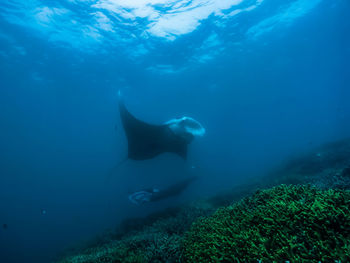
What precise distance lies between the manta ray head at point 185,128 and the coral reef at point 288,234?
6.49 meters

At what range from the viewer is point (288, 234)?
2426 mm

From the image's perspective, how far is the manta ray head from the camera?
31.8ft

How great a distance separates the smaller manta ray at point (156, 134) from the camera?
9680 millimetres

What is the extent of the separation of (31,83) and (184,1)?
95.6 ft

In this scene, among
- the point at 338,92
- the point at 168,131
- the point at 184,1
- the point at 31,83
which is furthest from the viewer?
the point at 338,92

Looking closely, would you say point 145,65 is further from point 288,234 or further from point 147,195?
point 288,234

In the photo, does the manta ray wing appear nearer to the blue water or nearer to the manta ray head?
the manta ray head

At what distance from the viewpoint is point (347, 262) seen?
5.88 ft

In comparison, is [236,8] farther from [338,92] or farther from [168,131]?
[338,92]

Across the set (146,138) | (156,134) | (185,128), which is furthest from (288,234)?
(146,138)

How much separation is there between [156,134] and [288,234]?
808 cm

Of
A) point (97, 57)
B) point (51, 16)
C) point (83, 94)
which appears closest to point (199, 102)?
point (83, 94)

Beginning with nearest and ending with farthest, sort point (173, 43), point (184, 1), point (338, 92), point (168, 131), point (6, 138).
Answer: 1. point (168, 131)
2. point (184, 1)
3. point (173, 43)
4. point (6, 138)
5. point (338, 92)

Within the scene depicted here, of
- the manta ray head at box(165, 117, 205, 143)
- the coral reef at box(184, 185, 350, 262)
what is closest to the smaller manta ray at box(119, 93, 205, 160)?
the manta ray head at box(165, 117, 205, 143)
